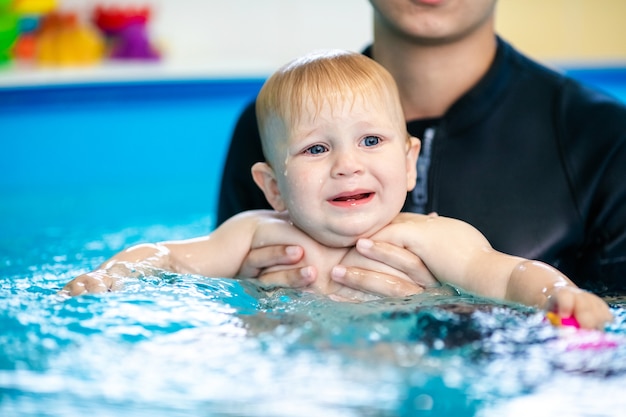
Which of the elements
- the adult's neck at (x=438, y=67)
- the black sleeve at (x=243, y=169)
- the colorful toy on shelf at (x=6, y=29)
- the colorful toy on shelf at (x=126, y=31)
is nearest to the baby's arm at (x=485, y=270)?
the adult's neck at (x=438, y=67)

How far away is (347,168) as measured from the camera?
68.9 inches

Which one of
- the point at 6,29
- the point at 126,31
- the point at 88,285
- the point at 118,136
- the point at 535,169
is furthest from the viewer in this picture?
the point at 126,31

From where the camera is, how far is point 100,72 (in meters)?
5.03

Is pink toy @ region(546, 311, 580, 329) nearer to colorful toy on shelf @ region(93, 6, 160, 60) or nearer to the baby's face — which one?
the baby's face

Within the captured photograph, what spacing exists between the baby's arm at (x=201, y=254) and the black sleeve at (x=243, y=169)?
43 cm

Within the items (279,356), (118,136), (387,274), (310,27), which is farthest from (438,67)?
(310,27)

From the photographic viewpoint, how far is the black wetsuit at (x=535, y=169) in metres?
2.06

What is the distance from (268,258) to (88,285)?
37 centimetres

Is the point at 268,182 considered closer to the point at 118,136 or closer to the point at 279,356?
the point at 279,356

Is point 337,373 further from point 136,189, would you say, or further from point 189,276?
point 136,189

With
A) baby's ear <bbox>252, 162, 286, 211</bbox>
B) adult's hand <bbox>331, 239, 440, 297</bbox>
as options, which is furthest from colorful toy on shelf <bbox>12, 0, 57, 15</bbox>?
adult's hand <bbox>331, 239, 440, 297</bbox>

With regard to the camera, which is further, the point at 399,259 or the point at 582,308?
the point at 399,259

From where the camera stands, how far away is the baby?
1771 mm

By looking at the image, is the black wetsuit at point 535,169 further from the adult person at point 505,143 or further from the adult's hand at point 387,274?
the adult's hand at point 387,274
